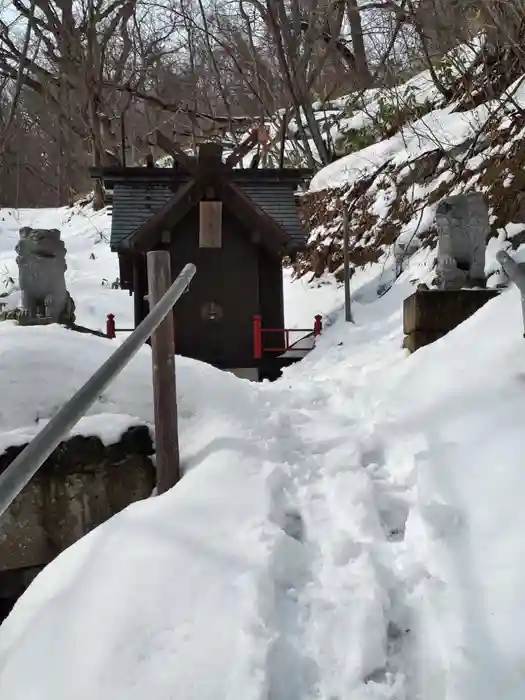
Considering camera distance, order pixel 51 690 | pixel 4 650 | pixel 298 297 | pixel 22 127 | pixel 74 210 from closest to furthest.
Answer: pixel 51 690, pixel 4 650, pixel 298 297, pixel 22 127, pixel 74 210

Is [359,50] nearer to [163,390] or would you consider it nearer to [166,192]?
[166,192]

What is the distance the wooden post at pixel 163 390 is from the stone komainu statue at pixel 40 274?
522 cm

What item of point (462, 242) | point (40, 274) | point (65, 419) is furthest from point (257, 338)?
point (65, 419)

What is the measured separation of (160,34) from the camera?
20.5 m

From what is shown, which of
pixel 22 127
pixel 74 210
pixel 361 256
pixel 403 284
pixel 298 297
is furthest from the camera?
pixel 74 210

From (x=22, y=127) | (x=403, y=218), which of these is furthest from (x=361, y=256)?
(x=22, y=127)

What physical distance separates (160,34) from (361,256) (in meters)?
12.6

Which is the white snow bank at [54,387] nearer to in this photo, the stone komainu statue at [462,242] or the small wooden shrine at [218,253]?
the stone komainu statue at [462,242]

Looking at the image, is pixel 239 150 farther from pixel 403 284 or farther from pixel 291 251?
pixel 403 284

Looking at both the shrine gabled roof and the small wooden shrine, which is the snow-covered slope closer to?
the small wooden shrine

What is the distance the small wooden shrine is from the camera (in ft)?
35.3

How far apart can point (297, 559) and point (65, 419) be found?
1.09m

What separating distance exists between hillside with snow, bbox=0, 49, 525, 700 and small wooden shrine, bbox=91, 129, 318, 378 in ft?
18.4

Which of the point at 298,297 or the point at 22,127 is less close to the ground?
the point at 22,127
